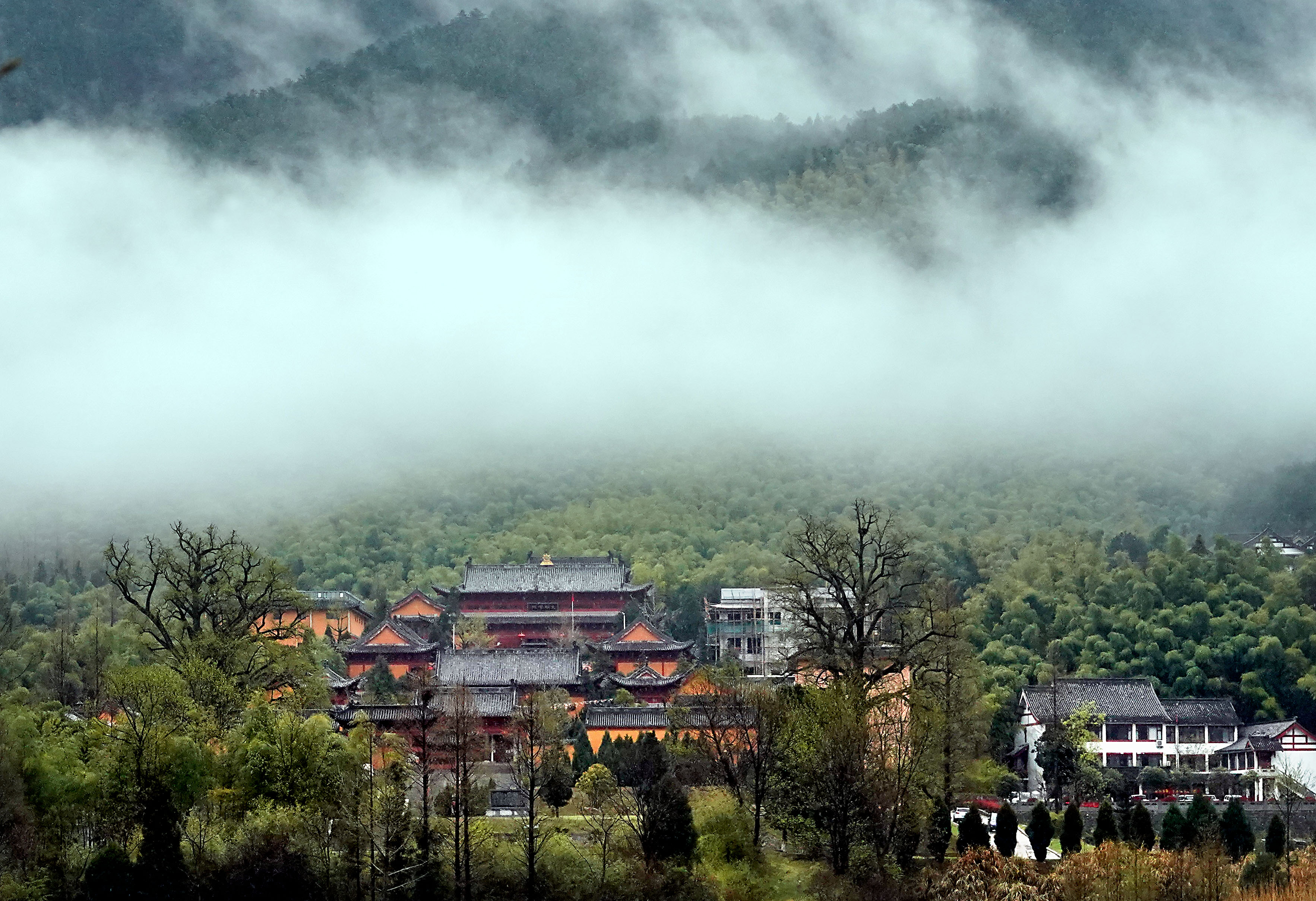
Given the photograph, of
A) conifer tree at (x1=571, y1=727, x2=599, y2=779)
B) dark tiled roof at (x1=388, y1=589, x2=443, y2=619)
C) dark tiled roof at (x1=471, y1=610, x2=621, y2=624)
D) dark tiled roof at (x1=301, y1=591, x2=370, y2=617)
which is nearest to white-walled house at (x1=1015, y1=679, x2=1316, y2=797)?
conifer tree at (x1=571, y1=727, x2=599, y2=779)

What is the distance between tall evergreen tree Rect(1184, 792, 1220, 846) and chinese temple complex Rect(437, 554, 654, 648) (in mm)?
48307

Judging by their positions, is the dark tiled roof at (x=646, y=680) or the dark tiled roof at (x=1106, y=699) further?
the dark tiled roof at (x=646, y=680)

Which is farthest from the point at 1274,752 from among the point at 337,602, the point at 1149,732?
the point at 337,602

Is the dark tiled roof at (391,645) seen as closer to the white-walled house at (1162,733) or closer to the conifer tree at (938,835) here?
the white-walled house at (1162,733)

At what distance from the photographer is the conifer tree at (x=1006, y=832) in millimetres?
39062

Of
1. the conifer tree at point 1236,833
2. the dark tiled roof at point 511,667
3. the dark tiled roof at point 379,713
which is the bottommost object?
the conifer tree at point 1236,833

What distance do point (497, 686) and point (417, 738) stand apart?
2591 centimetres

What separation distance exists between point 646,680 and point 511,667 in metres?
5.78


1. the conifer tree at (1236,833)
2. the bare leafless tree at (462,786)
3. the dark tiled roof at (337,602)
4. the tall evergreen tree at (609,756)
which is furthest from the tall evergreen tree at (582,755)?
the dark tiled roof at (337,602)

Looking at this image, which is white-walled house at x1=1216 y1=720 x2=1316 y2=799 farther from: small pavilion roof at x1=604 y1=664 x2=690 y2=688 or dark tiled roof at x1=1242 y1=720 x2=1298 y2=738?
small pavilion roof at x1=604 y1=664 x2=690 y2=688

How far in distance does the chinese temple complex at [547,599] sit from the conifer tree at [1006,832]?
50370 millimetres

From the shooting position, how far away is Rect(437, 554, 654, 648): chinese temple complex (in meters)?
91.0

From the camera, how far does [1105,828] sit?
4044 cm

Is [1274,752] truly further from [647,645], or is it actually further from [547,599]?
[547,599]
